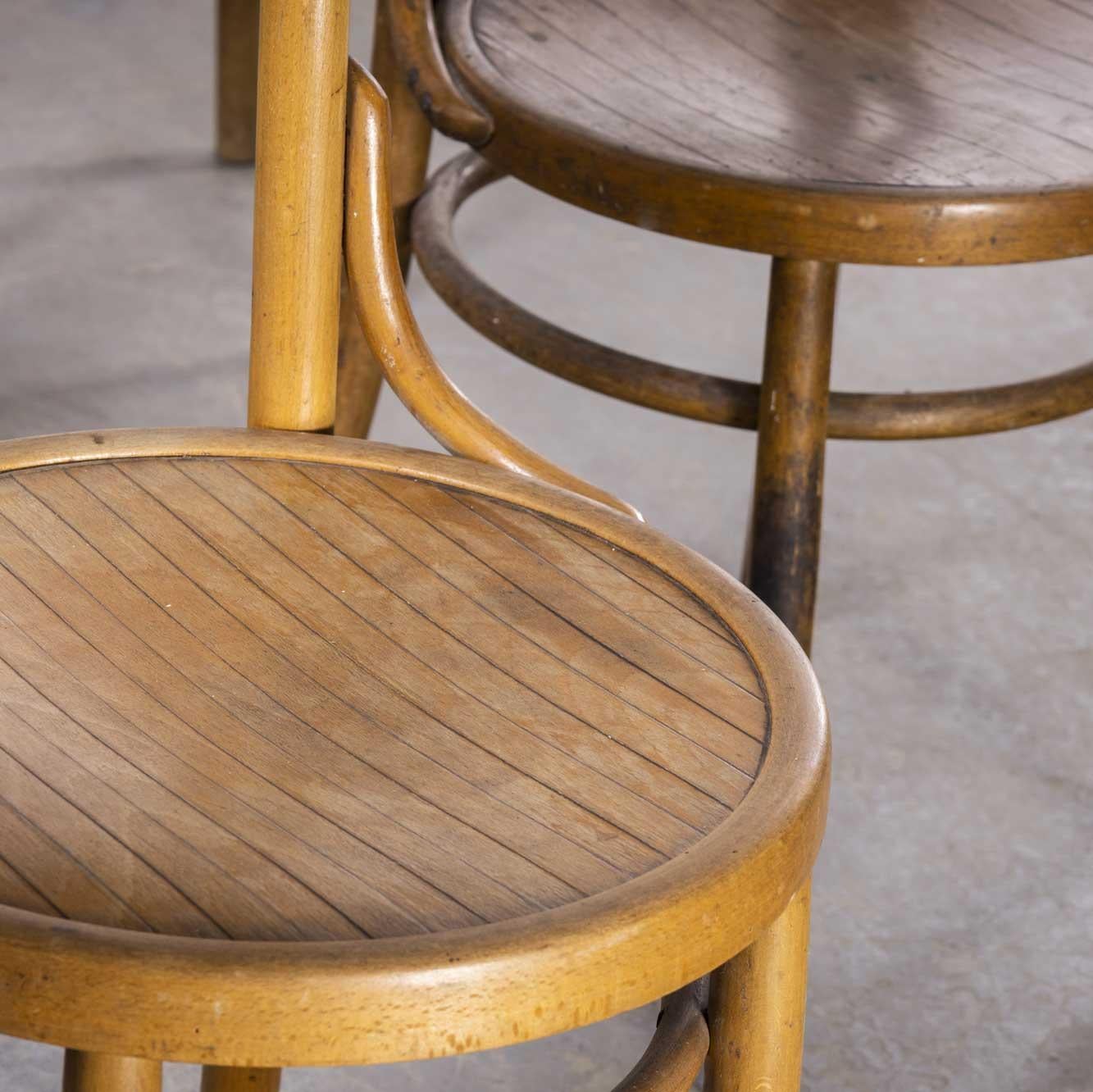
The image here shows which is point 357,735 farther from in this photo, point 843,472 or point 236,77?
point 236,77

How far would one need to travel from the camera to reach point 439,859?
0.67 metres

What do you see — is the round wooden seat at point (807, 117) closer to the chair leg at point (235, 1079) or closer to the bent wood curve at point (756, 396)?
the bent wood curve at point (756, 396)

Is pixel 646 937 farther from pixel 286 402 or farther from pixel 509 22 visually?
pixel 509 22

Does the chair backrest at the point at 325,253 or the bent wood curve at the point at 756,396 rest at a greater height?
the chair backrest at the point at 325,253

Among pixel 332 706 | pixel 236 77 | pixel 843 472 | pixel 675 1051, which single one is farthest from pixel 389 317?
pixel 236 77

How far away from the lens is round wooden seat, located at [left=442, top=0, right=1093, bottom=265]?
3.89 feet

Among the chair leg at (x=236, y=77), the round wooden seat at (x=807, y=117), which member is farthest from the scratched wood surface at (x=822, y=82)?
the chair leg at (x=236, y=77)

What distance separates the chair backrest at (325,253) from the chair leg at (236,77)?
178 cm

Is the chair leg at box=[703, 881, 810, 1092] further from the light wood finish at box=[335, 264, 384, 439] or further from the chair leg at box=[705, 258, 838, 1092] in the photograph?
the light wood finish at box=[335, 264, 384, 439]

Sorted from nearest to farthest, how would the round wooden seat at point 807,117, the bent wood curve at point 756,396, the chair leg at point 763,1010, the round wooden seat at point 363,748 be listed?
the round wooden seat at point 363,748 < the chair leg at point 763,1010 < the round wooden seat at point 807,117 < the bent wood curve at point 756,396

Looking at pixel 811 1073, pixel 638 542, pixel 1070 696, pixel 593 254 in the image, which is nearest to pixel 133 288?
pixel 593 254

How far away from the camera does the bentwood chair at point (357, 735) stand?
62 centimetres

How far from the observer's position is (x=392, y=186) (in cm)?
171

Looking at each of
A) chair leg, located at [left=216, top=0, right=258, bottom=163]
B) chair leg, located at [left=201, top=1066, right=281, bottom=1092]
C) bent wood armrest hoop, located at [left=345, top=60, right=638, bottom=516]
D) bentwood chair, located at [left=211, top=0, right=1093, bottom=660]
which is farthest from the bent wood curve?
chair leg, located at [left=216, top=0, right=258, bottom=163]
